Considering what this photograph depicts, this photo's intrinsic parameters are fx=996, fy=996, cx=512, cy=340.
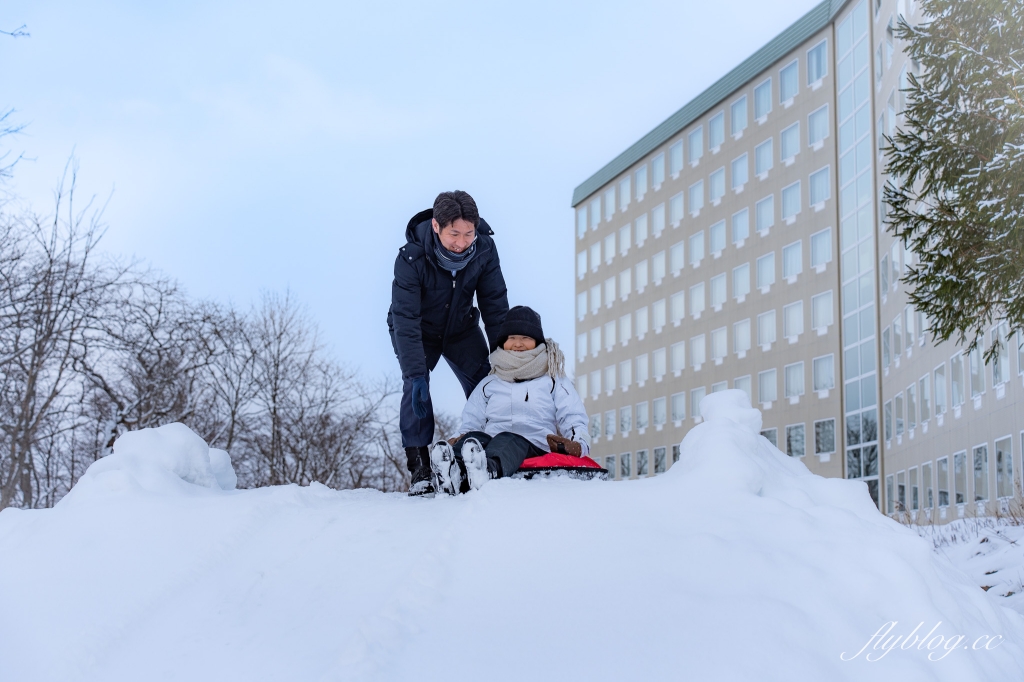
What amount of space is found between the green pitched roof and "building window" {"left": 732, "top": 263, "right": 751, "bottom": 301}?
846 cm

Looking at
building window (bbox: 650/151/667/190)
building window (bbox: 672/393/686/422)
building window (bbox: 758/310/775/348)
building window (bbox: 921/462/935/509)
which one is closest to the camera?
building window (bbox: 921/462/935/509)

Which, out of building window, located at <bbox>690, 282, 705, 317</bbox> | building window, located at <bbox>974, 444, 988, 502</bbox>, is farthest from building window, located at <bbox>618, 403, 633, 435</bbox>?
building window, located at <bbox>974, 444, 988, 502</bbox>

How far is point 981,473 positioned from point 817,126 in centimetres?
1974

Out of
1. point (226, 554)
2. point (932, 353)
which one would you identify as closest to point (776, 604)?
point (226, 554)

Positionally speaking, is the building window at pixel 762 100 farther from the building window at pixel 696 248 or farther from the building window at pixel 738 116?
the building window at pixel 696 248

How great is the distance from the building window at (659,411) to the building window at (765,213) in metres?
11.1

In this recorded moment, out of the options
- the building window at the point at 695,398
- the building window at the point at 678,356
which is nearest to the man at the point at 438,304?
the building window at the point at 695,398

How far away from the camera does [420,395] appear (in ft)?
23.2

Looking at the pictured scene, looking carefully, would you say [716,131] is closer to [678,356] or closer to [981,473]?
[678,356]

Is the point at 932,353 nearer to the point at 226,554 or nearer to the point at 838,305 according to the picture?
the point at 838,305

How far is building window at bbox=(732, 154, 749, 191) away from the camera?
4722 centimetres

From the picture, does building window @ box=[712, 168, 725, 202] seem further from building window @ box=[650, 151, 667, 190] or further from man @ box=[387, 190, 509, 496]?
man @ box=[387, 190, 509, 496]

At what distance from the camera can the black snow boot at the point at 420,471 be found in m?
7.07

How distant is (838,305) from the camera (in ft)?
A: 135
